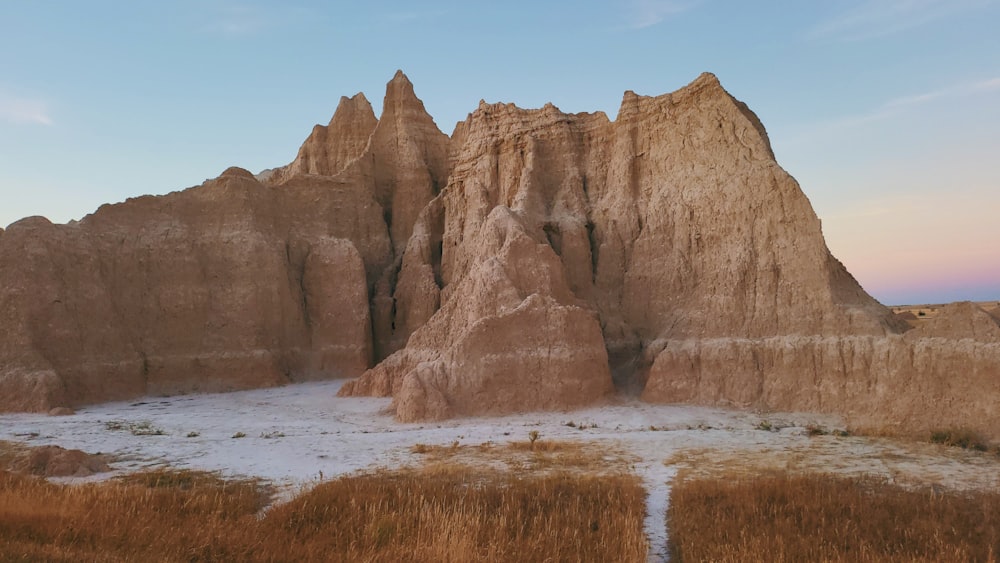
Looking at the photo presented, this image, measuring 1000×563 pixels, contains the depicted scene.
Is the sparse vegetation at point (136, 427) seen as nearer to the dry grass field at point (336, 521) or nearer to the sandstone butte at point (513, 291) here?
the sandstone butte at point (513, 291)

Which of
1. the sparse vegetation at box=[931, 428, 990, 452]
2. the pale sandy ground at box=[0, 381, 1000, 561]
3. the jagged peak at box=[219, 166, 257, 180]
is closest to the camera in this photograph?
the pale sandy ground at box=[0, 381, 1000, 561]

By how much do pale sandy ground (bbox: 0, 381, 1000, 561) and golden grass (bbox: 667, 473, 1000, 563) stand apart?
586 mm

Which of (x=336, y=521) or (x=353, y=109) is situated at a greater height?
(x=353, y=109)

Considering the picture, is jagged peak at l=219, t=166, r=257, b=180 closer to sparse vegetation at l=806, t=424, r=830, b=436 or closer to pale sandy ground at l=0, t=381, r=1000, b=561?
pale sandy ground at l=0, t=381, r=1000, b=561

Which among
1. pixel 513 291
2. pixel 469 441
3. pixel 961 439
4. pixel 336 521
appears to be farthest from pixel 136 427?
pixel 961 439

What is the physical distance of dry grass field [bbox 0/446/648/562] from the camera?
22.9ft

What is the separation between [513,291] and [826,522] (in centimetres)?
1626

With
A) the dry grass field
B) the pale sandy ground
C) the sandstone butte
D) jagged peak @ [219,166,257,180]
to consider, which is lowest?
the pale sandy ground

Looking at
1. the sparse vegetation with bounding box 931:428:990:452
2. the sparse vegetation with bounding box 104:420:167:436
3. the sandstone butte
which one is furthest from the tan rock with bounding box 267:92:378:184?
the sparse vegetation with bounding box 931:428:990:452

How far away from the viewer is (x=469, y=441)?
1703 cm

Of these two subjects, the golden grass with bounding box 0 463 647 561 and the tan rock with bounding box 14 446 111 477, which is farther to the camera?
the tan rock with bounding box 14 446 111 477

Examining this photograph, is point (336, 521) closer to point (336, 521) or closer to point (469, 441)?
point (336, 521)

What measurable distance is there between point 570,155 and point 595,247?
5469 millimetres

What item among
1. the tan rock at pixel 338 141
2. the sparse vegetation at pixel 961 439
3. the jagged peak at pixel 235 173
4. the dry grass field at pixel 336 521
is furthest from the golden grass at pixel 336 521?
the tan rock at pixel 338 141
